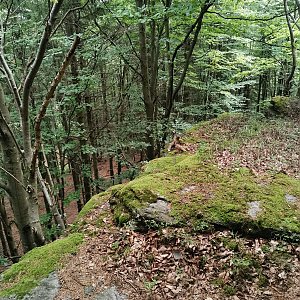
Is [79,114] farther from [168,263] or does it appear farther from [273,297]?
[273,297]

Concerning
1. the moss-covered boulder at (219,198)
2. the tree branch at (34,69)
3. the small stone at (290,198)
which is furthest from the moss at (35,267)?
the small stone at (290,198)

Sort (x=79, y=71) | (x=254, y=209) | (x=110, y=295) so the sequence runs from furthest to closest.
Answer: (x=79, y=71), (x=254, y=209), (x=110, y=295)

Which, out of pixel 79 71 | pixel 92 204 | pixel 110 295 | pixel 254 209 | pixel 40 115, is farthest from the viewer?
pixel 79 71

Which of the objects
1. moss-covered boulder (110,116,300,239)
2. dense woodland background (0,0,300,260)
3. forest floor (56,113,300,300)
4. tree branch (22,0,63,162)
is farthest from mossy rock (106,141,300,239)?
tree branch (22,0,63,162)

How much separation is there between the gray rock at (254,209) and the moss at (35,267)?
2.41 meters

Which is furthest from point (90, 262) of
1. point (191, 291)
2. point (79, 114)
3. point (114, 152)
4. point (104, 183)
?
point (79, 114)

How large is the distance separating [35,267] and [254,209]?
2.99 meters

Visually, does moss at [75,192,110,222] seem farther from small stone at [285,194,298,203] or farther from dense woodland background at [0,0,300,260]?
small stone at [285,194,298,203]

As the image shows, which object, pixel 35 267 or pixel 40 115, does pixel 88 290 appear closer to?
pixel 35 267

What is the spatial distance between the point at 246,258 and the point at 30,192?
3129 mm

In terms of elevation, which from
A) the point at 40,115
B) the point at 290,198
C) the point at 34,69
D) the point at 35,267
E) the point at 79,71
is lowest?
the point at 35,267

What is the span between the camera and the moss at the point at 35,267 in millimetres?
3410

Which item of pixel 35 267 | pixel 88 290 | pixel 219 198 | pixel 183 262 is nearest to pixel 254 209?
pixel 219 198

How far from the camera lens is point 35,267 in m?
3.69
